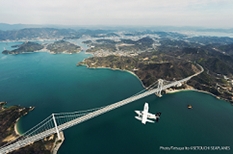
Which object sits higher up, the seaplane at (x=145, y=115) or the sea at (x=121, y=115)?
the seaplane at (x=145, y=115)

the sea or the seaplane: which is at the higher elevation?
the seaplane

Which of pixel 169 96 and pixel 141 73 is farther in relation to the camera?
pixel 141 73

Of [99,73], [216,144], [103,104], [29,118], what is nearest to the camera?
[216,144]

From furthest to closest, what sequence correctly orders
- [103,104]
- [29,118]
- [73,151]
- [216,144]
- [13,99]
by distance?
[13,99], [103,104], [29,118], [216,144], [73,151]

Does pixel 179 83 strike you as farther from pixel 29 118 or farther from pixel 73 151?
pixel 29 118

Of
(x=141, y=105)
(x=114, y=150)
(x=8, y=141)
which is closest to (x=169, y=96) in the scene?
(x=141, y=105)

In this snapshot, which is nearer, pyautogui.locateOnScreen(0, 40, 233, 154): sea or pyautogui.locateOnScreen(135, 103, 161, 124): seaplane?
pyautogui.locateOnScreen(0, 40, 233, 154): sea

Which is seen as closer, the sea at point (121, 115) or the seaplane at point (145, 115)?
the sea at point (121, 115)
